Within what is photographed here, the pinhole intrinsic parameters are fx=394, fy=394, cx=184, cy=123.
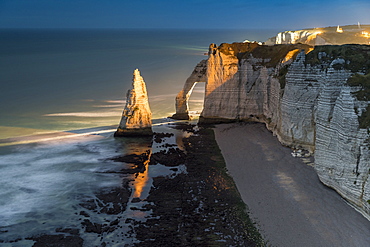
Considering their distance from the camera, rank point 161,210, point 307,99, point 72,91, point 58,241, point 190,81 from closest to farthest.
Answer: point 58,241 < point 161,210 < point 307,99 < point 190,81 < point 72,91

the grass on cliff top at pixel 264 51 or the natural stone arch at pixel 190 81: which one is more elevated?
the grass on cliff top at pixel 264 51

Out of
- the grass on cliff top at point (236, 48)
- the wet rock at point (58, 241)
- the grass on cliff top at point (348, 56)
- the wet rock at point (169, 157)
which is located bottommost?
the wet rock at point (58, 241)

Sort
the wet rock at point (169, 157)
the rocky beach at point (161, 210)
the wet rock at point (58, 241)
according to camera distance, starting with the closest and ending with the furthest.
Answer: the wet rock at point (58, 241), the rocky beach at point (161, 210), the wet rock at point (169, 157)

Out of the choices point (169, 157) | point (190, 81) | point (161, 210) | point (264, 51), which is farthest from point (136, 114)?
point (161, 210)

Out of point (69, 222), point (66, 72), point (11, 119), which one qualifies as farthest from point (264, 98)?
point (66, 72)

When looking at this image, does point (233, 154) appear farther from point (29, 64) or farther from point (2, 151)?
point (29, 64)

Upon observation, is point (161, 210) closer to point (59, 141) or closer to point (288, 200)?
point (288, 200)

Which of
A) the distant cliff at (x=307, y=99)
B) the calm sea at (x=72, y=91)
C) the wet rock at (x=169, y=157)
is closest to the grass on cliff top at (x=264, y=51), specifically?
the distant cliff at (x=307, y=99)

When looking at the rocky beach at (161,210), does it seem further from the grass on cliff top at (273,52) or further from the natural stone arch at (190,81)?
the natural stone arch at (190,81)
